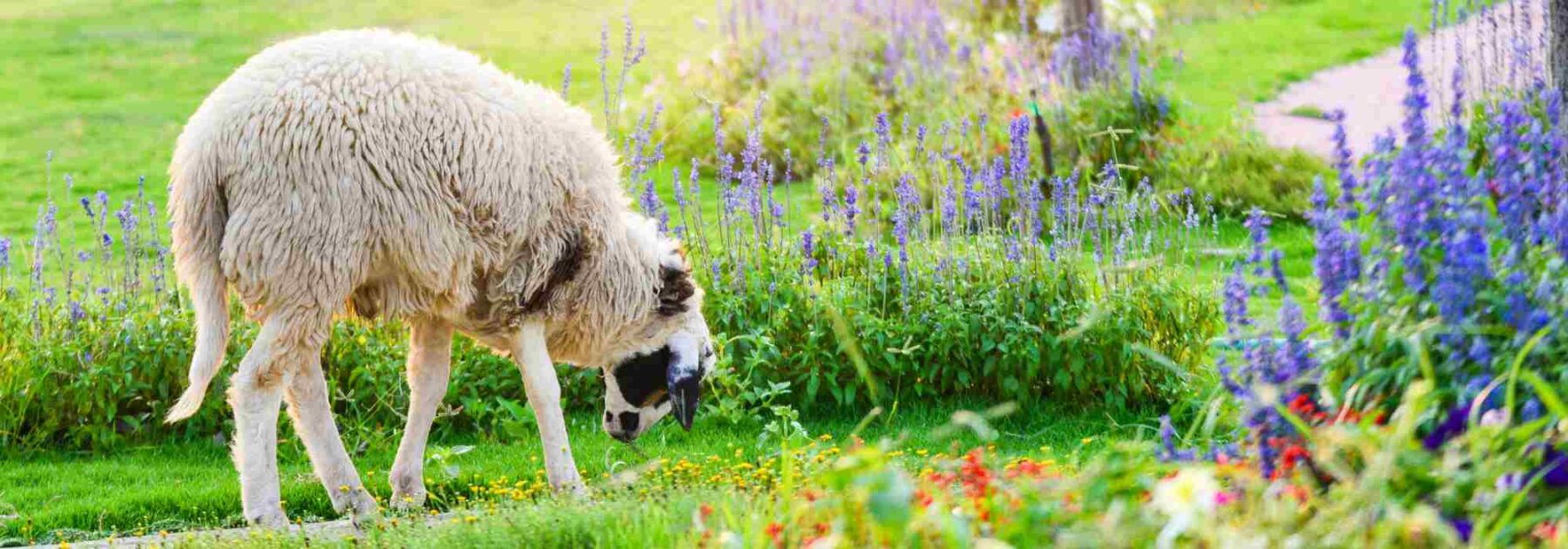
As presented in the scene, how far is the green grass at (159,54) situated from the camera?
38.5ft

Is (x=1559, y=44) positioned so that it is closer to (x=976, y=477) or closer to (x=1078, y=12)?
(x=976, y=477)

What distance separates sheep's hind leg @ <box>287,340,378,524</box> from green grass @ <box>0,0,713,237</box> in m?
5.34

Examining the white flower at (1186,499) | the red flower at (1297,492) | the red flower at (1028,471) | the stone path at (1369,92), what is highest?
the white flower at (1186,499)

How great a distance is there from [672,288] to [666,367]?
0.98 ft

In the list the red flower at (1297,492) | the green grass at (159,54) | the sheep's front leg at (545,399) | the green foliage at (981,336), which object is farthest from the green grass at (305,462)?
the green grass at (159,54)

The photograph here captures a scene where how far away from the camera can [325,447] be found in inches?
223

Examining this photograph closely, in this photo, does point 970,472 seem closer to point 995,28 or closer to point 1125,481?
point 1125,481

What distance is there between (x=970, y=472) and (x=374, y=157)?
2.12m

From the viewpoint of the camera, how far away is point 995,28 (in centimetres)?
1328

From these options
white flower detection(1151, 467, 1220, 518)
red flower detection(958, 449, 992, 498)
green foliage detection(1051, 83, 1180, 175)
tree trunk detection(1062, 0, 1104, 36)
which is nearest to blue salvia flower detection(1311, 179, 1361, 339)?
red flower detection(958, 449, 992, 498)

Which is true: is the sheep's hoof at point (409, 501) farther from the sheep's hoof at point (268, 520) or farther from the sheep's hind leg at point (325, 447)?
the sheep's hoof at point (268, 520)

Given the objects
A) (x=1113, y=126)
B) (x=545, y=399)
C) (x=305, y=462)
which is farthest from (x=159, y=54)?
(x=545, y=399)

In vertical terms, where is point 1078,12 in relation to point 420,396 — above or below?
above

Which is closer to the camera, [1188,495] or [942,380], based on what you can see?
[1188,495]
